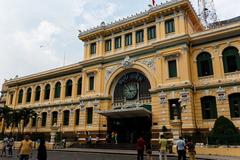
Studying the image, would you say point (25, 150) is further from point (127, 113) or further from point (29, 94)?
point (29, 94)

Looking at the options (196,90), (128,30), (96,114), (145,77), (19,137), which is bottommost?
(19,137)

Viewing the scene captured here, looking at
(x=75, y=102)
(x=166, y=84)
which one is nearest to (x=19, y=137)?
(x=75, y=102)

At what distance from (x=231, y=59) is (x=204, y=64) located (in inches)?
108

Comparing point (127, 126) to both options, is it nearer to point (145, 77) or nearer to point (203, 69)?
point (145, 77)

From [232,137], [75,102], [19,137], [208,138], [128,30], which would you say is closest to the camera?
[232,137]

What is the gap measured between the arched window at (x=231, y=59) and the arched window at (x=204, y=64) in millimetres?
1514

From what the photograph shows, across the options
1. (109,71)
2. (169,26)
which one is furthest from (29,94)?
(169,26)

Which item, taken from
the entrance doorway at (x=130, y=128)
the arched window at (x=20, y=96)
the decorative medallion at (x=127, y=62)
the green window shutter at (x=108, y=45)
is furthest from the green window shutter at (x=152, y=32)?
the arched window at (x=20, y=96)

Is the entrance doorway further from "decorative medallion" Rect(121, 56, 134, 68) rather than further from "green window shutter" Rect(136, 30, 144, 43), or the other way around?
"green window shutter" Rect(136, 30, 144, 43)

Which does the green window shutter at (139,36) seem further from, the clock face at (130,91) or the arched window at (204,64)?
the arched window at (204,64)

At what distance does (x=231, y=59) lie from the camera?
25172 millimetres

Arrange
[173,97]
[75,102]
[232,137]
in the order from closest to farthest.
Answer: [232,137] → [173,97] → [75,102]

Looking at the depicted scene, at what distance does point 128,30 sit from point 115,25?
2.06 m

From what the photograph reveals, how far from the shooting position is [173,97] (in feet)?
85.0
